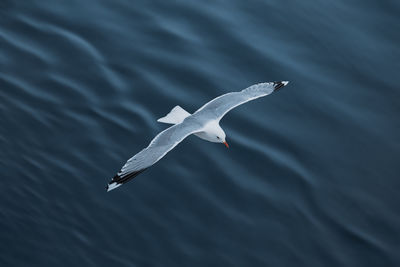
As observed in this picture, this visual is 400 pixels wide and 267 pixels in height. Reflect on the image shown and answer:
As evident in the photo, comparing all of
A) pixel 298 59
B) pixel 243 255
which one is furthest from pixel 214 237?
pixel 298 59

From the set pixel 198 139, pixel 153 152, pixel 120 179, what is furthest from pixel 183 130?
pixel 198 139

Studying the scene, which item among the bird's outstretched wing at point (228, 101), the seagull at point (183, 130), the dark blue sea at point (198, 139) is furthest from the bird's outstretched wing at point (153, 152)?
the dark blue sea at point (198, 139)

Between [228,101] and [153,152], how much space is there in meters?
2.10

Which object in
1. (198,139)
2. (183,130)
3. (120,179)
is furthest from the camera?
(198,139)

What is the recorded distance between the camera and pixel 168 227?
35.0 ft

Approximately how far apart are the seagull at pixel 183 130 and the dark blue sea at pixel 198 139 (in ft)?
3.89

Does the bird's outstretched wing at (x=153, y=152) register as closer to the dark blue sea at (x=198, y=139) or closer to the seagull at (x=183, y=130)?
the seagull at (x=183, y=130)

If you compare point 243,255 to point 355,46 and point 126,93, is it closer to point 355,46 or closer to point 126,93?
point 126,93

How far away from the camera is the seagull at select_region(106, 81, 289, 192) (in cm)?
920

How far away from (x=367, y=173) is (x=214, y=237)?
129 inches

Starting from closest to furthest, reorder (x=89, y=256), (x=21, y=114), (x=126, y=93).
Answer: (x=89, y=256)
(x=21, y=114)
(x=126, y=93)

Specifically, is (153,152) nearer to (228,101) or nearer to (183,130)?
(183,130)

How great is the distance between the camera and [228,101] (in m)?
11.2

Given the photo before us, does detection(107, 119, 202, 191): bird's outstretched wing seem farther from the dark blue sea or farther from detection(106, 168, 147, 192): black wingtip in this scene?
the dark blue sea
